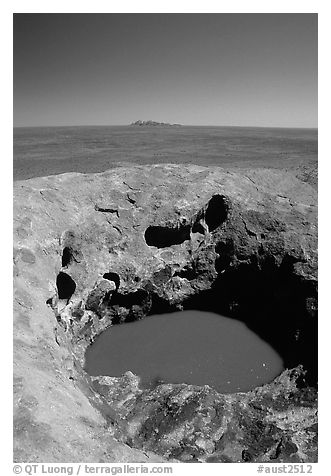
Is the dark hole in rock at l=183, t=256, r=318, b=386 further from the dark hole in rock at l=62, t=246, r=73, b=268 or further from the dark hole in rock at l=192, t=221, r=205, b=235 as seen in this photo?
the dark hole in rock at l=62, t=246, r=73, b=268

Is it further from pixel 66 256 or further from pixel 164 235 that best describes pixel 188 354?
pixel 66 256

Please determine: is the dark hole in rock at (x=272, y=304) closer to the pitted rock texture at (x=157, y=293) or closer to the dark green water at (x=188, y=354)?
the pitted rock texture at (x=157, y=293)

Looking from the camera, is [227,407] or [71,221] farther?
[71,221]

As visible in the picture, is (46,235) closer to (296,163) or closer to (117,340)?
(117,340)

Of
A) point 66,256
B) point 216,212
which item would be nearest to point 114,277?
point 66,256

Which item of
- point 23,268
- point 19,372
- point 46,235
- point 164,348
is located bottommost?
point 164,348

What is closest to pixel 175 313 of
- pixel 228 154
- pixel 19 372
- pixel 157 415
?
pixel 157 415
